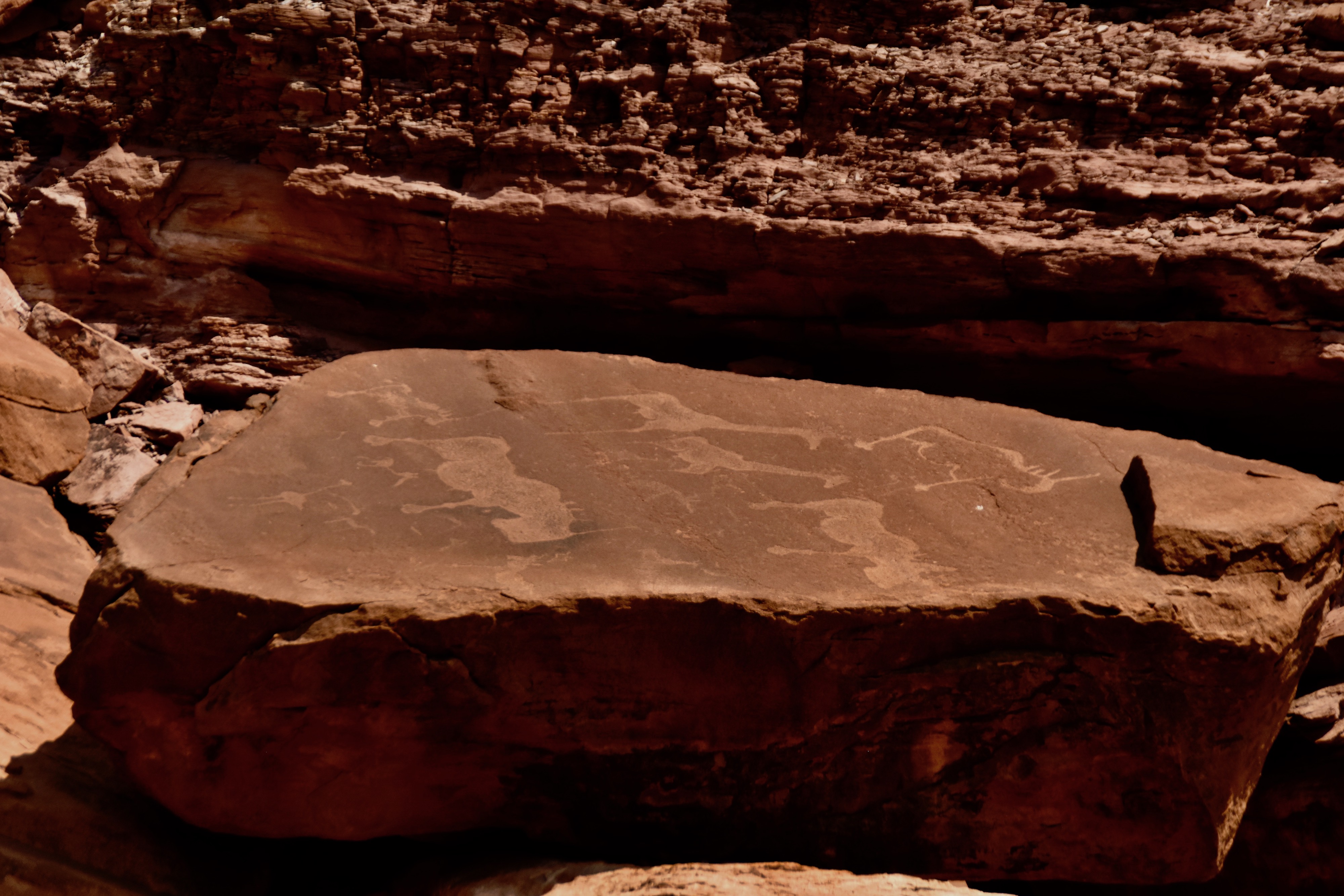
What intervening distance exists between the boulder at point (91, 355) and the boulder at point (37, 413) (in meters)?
0.10

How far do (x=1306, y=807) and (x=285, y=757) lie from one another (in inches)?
97.3

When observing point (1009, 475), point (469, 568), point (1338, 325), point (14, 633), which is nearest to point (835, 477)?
point (1009, 475)

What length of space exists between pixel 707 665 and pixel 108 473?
2346mm

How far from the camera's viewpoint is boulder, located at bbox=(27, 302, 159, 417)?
339 cm

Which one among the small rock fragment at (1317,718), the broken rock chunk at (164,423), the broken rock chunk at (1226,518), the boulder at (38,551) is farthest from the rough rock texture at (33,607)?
the small rock fragment at (1317,718)

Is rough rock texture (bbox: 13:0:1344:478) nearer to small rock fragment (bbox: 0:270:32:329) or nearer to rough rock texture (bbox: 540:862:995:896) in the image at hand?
small rock fragment (bbox: 0:270:32:329)

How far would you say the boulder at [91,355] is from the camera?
339 centimetres

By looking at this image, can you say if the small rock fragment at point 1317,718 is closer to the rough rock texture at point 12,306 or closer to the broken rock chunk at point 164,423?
the broken rock chunk at point 164,423

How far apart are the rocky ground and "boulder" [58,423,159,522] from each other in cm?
1

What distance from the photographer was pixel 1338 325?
2830 mm

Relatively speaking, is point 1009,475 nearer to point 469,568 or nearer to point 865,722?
point 865,722

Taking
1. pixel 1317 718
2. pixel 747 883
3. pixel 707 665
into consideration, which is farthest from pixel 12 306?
pixel 1317 718

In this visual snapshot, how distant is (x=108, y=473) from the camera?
3.19m

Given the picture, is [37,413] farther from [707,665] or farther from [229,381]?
[707,665]
